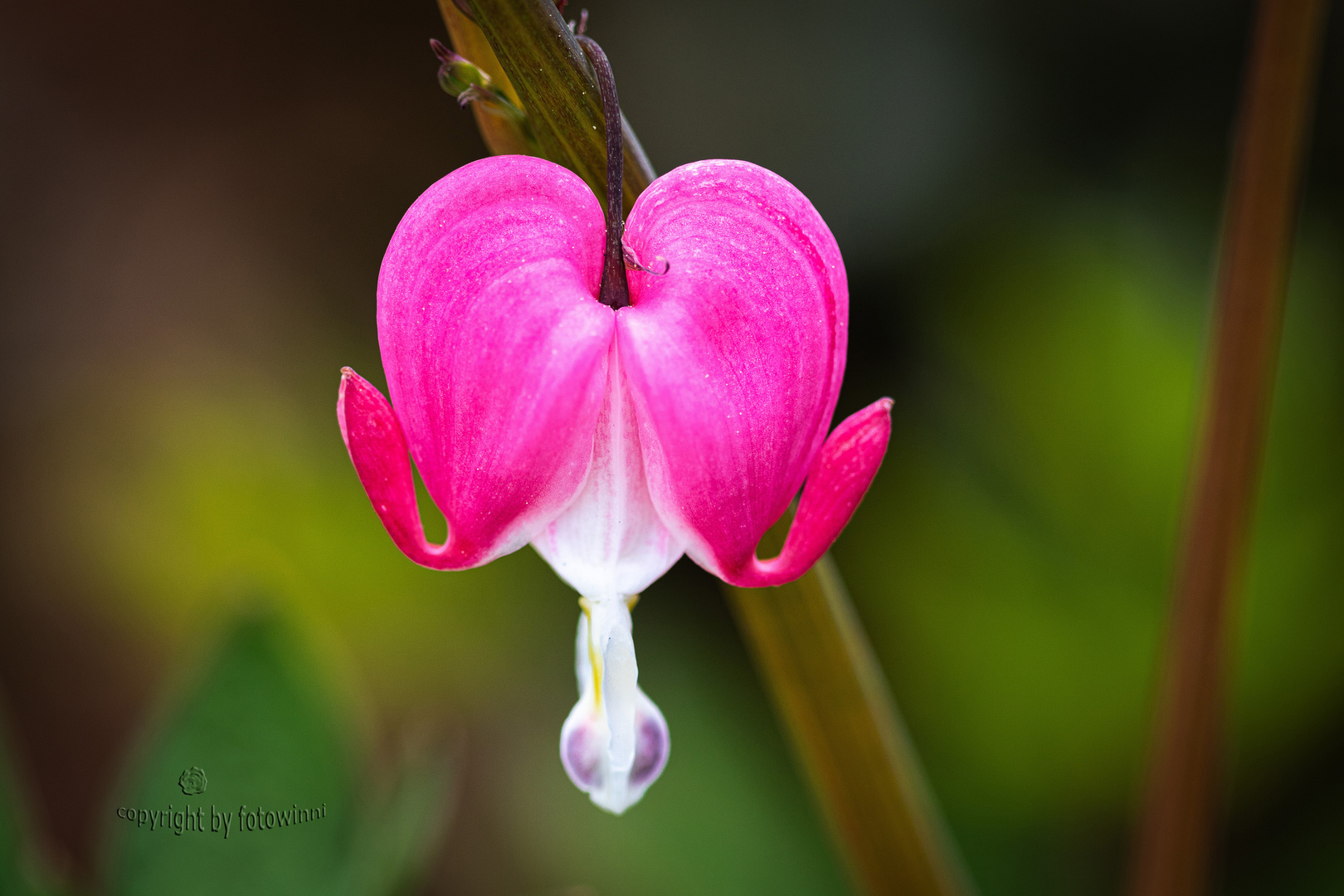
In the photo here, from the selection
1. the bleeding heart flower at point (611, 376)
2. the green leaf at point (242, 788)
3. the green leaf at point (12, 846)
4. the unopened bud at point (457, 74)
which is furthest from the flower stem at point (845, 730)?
the green leaf at point (12, 846)

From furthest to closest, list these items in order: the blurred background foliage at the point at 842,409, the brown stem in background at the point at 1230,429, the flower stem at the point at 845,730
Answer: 1. the blurred background foliage at the point at 842,409
2. the brown stem in background at the point at 1230,429
3. the flower stem at the point at 845,730

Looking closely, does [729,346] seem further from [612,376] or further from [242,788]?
[242,788]

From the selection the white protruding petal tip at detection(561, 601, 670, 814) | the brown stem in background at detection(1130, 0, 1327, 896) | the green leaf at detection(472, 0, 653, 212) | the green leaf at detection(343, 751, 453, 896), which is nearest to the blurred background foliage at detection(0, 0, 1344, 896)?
the green leaf at detection(343, 751, 453, 896)

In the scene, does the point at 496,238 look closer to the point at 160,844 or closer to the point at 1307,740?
the point at 160,844

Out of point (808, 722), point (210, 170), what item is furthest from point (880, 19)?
point (808, 722)

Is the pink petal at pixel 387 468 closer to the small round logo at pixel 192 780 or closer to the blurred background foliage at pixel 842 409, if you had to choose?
the small round logo at pixel 192 780

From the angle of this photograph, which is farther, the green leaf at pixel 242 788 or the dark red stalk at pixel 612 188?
the green leaf at pixel 242 788
